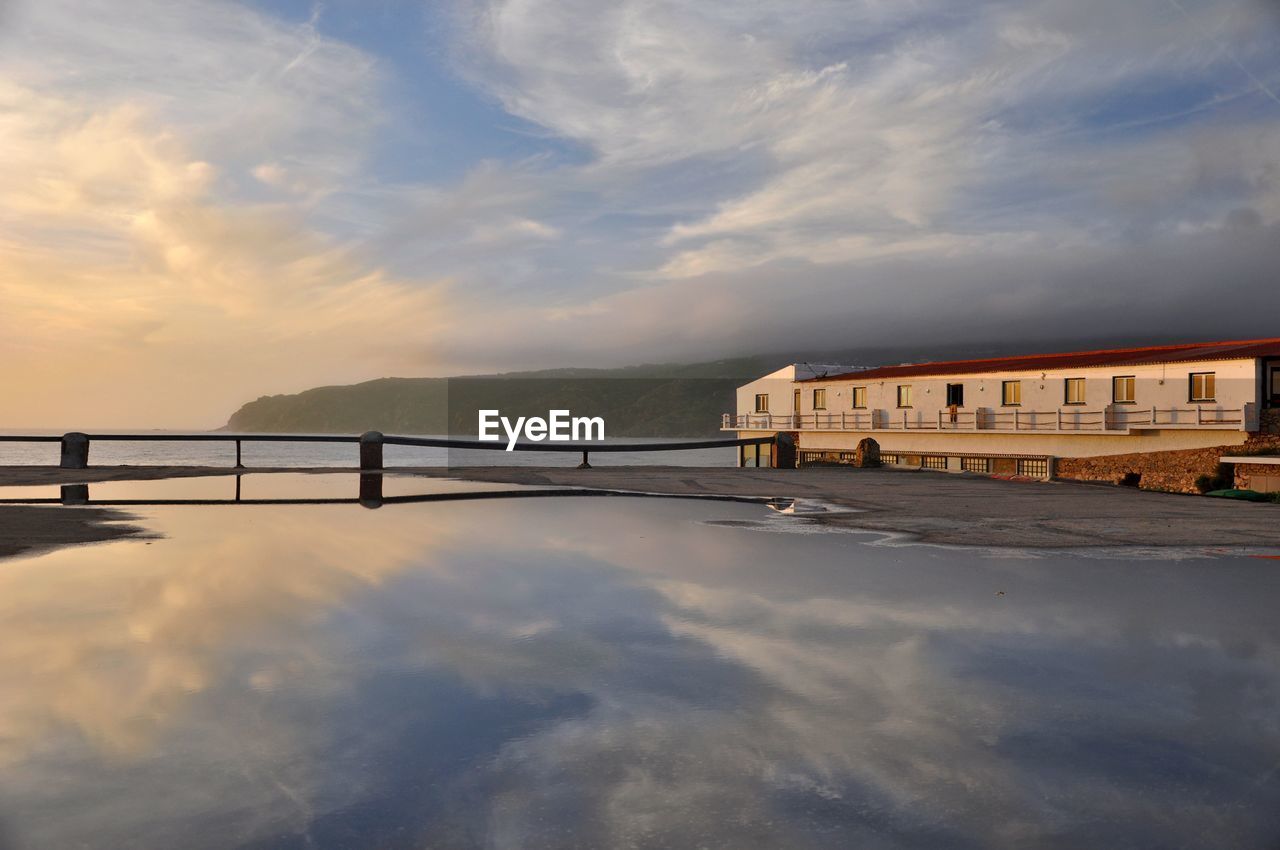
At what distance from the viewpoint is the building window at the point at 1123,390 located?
45188 millimetres

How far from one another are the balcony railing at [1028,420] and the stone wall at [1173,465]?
1567 mm

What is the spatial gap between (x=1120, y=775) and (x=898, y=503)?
1924cm

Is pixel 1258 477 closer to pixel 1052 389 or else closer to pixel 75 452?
pixel 1052 389

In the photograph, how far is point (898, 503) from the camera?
23.8 m

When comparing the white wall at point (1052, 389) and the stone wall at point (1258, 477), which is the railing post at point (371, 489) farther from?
the white wall at point (1052, 389)

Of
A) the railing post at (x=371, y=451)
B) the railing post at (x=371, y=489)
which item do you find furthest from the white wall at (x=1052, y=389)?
the railing post at (x=371, y=489)

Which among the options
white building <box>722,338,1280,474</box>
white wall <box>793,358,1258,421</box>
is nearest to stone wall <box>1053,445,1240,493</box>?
white building <box>722,338,1280,474</box>

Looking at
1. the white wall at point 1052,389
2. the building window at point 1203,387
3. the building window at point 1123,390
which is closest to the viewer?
the white wall at point 1052,389

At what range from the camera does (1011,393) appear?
51.2m

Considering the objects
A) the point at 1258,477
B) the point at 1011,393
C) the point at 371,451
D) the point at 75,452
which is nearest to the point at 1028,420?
the point at 1011,393

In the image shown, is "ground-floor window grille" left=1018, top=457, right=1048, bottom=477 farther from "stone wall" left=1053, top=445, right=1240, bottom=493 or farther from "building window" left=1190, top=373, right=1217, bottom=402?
"stone wall" left=1053, top=445, right=1240, bottom=493

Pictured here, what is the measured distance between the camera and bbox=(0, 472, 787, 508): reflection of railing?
2283 centimetres

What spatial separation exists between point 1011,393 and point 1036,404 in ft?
5.83

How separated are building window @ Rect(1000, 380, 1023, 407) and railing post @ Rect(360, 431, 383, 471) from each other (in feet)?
112
